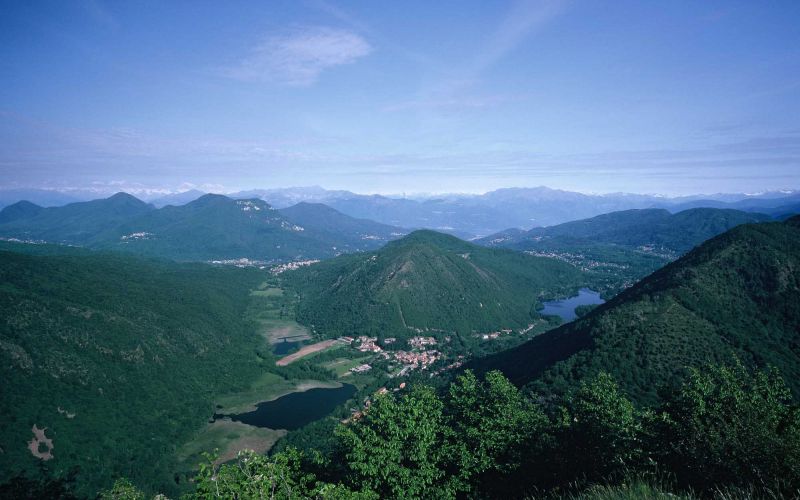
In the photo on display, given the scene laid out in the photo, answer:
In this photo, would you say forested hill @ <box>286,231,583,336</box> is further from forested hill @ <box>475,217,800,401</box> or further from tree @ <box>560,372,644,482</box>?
tree @ <box>560,372,644,482</box>

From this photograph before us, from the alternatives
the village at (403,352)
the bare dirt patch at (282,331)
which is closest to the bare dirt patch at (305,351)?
→ the village at (403,352)

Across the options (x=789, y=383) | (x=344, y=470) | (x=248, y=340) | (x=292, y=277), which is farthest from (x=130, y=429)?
(x=292, y=277)

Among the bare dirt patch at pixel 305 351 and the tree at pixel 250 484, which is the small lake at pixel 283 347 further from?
the tree at pixel 250 484

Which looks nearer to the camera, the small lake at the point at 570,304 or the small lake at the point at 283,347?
the small lake at the point at 283,347

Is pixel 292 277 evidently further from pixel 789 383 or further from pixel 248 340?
pixel 789 383

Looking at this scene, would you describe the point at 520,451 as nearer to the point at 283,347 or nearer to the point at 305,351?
the point at 305,351

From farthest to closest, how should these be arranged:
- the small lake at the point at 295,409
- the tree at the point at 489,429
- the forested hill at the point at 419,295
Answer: the forested hill at the point at 419,295 < the small lake at the point at 295,409 < the tree at the point at 489,429
